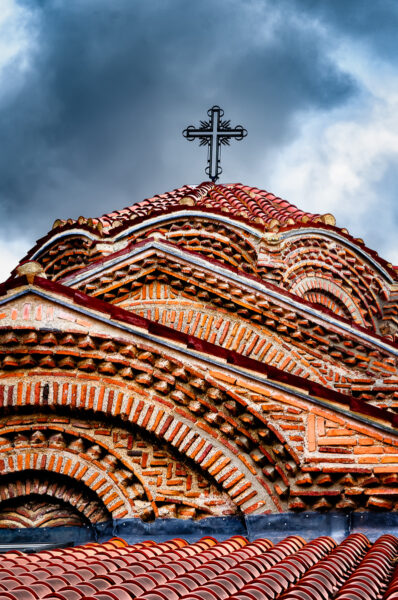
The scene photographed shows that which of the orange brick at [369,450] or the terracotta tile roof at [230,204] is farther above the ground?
the terracotta tile roof at [230,204]

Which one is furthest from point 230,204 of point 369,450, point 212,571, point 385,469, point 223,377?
point 212,571

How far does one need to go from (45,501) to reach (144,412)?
1.19 meters

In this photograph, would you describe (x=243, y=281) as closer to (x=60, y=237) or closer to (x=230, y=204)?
(x=60, y=237)

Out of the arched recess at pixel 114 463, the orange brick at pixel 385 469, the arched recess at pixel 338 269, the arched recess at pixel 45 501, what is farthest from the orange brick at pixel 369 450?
the arched recess at pixel 338 269


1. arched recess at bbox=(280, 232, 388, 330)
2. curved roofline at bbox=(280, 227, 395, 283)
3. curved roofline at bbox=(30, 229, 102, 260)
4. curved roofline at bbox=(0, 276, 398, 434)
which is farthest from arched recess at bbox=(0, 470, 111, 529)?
curved roofline at bbox=(280, 227, 395, 283)

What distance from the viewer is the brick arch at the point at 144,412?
5.55m

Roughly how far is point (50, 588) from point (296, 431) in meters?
2.62

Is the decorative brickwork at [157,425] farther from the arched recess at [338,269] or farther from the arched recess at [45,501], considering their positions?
the arched recess at [338,269]

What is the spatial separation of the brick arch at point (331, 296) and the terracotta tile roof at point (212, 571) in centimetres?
676

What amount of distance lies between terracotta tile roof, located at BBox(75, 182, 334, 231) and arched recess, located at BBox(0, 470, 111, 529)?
680cm

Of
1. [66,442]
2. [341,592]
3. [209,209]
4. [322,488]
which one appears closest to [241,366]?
[322,488]

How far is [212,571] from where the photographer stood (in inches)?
149

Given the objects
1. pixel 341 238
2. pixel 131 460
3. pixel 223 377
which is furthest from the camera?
pixel 341 238

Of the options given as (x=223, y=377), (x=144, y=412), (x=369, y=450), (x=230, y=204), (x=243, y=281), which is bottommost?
(x=369, y=450)
